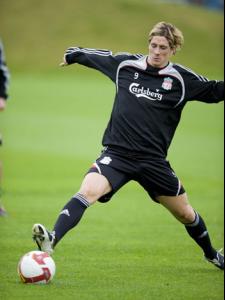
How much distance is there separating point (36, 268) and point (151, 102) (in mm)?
1951

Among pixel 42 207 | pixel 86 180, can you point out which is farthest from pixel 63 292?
pixel 42 207

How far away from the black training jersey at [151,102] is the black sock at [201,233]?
825mm

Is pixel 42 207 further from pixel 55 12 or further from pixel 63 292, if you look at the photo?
pixel 55 12

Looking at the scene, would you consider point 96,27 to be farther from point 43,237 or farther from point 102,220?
point 43,237

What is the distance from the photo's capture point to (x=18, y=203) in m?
13.0

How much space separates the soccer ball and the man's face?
2127 millimetres

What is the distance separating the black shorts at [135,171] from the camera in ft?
25.7

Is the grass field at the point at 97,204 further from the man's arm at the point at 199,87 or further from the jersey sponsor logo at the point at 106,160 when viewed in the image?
the man's arm at the point at 199,87

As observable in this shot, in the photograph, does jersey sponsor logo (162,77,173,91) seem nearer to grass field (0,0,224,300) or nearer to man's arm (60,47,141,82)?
man's arm (60,47,141,82)

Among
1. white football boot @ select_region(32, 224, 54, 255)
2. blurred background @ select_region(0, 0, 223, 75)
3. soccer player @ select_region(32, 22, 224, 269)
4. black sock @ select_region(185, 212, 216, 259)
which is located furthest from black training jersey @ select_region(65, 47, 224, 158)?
blurred background @ select_region(0, 0, 223, 75)

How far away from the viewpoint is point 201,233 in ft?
27.6

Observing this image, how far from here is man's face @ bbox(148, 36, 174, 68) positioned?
7.90 m

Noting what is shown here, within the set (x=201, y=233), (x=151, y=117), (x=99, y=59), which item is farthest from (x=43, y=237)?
(x=99, y=59)

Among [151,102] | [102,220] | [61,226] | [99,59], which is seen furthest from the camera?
[102,220]
